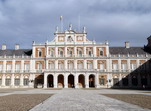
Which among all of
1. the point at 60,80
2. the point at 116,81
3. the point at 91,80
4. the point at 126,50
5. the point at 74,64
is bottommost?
the point at 116,81

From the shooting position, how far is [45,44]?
52.8 metres

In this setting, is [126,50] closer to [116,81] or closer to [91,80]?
[116,81]

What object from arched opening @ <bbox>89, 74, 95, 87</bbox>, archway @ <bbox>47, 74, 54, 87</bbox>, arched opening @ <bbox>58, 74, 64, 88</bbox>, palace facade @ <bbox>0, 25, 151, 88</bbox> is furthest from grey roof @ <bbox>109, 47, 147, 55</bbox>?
archway @ <bbox>47, 74, 54, 87</bbox>

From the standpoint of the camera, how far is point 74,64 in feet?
168

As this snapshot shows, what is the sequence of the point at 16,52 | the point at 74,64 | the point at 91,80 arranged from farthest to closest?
1. the point at 16,52
2. the point at 91,80
3. the point at 74,64

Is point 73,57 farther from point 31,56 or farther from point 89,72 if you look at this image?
point 31,56

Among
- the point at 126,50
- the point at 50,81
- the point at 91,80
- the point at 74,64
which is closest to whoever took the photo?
the point at 74,64

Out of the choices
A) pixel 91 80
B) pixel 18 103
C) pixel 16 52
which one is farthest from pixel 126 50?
pixel 18 103

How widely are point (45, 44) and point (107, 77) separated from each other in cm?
1939

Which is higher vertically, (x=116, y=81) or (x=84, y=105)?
(x=84, y=105)

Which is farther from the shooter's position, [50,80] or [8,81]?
[50,80]

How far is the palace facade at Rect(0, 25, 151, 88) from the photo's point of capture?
50875mm

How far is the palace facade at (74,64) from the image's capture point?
2003 inches

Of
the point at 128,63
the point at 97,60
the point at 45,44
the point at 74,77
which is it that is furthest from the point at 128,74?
the point at 45,44
